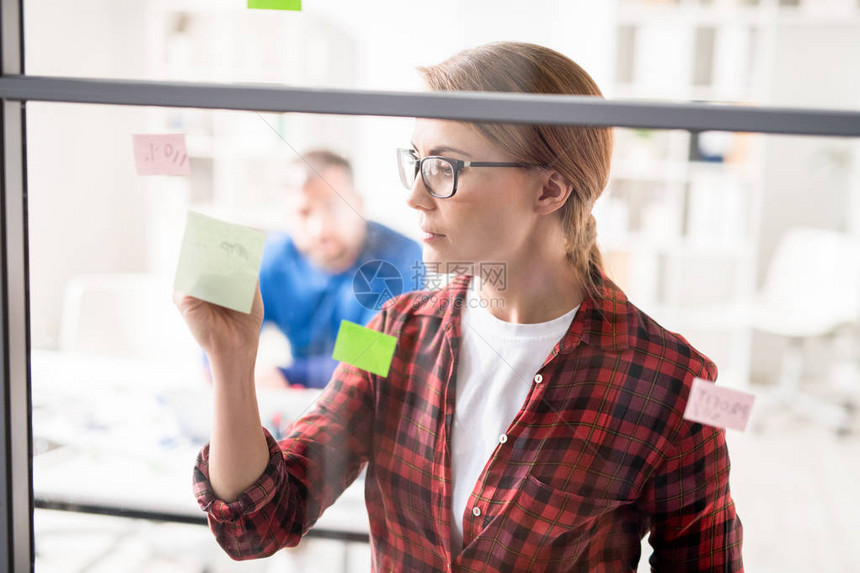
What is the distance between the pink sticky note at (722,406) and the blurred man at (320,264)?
0.93ft

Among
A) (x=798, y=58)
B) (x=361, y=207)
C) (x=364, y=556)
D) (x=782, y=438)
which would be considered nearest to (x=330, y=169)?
(x=361, y=207)

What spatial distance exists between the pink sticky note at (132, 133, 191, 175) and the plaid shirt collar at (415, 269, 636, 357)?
303 mm

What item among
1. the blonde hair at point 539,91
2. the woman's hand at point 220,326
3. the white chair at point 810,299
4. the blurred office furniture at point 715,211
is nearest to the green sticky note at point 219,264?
the woman's hand at point 220,326

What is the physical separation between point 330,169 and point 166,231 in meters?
0.19

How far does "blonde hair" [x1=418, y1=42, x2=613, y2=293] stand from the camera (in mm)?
574

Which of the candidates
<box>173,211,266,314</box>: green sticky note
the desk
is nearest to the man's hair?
<box>173,211,266,314</box>: green sticky note

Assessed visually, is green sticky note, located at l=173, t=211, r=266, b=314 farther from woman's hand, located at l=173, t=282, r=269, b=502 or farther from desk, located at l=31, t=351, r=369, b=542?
desk, located at l=31, t=351, r=369, b=542

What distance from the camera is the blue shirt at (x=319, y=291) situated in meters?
0.66

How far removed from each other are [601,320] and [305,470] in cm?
35

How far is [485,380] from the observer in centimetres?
66

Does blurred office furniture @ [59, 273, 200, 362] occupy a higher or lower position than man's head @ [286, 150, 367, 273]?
lower

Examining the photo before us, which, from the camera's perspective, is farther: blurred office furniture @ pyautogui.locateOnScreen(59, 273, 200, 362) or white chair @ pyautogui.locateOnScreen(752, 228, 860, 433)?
blurred office furniture @ pyautogui.locateOnScreen(59, 273, 200, 362)

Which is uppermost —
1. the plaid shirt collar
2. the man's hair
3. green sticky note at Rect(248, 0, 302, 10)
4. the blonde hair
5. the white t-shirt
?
green sticky note at Rect(248, 0, 302, 10)

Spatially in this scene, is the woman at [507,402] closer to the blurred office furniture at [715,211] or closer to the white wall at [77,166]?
the blurred office furniture at [715,211]
